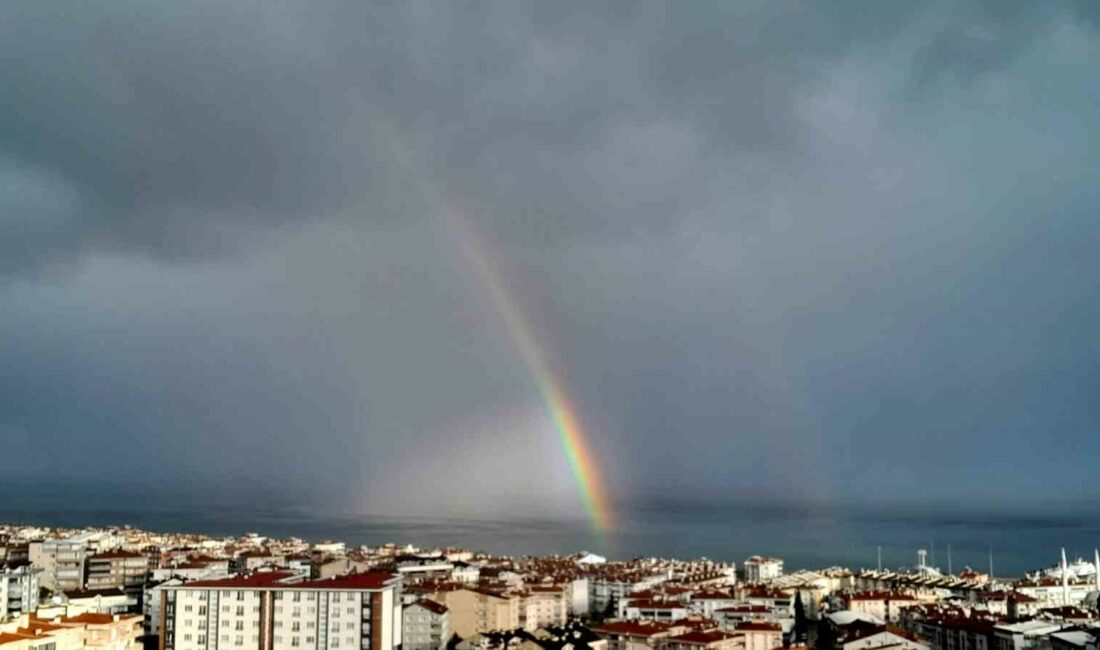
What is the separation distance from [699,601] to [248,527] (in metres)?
73.5

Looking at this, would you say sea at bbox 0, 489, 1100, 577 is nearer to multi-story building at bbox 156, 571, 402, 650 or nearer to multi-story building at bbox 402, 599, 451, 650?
multi-story building at bbox 402, 599, 451, 650

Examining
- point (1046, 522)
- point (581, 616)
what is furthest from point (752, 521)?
point (581, 616)

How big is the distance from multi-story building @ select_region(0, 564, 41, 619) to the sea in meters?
47.5

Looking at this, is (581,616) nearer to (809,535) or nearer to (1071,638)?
(1071,638)

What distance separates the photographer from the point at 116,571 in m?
41.2

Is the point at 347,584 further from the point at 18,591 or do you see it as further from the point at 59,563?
the point at 59,563

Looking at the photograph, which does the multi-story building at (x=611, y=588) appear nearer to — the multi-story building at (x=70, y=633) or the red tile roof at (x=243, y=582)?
the red tile roof at (x=243, y=582)

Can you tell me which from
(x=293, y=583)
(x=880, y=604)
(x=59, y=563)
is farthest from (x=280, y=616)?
(x=880, y=604)

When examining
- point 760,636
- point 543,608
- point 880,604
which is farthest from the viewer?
point 880,604

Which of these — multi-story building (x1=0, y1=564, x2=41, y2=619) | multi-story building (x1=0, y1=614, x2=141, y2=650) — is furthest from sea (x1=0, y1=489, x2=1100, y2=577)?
multi-story building (x1=0, y1=614, x2=141, y2=650)

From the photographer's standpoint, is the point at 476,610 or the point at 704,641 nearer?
the point at 704,641

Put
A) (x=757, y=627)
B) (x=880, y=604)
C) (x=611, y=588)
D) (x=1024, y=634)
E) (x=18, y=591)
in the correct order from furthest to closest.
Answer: (x=611, y=588) < (x=880, y=604) < (x=18, y=591) < (x=757, y=627) < (x=1024, y=634)

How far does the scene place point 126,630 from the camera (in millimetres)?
25484

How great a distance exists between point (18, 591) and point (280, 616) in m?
10.6
